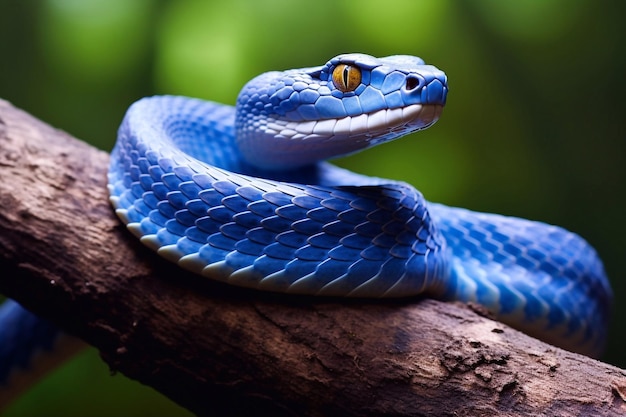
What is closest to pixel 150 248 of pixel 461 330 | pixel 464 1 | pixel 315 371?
pixel 315 371

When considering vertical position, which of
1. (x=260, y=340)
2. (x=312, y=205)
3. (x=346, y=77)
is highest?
(x=346, y=77)

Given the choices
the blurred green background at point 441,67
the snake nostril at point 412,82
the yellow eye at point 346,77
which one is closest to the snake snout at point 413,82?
the snake nostril at point 412,82

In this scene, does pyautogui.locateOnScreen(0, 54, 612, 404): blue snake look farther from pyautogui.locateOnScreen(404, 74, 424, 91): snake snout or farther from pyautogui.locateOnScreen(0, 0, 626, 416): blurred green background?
pyautogui.locateOnScreen(0, 0, 626, 416): blurred green background

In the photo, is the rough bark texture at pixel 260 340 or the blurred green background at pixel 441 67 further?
the blurred green background at pixel 441 67

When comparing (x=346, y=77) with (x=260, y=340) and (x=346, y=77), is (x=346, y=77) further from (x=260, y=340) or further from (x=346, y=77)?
(x=260, y=340)

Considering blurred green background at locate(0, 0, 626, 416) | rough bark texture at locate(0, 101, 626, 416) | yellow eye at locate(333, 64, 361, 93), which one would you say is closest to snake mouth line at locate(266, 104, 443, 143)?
yellow eye at locate(333, 64, 361, 93)

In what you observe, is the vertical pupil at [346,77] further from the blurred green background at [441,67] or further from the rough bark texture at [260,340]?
the blurred green background at [441,67]

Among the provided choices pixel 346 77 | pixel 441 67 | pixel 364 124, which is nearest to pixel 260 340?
pixel 364 124
